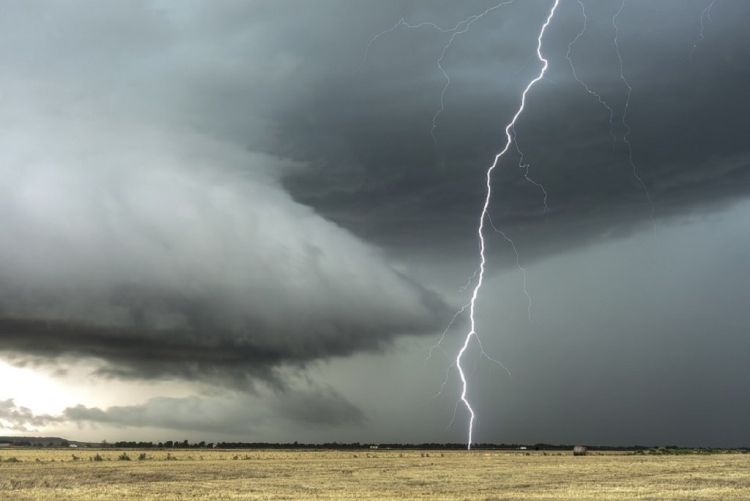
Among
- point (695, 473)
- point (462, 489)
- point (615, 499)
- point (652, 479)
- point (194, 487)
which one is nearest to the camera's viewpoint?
point (615, 499)

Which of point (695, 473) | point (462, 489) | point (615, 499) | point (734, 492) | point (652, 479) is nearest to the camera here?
point (615, 499)

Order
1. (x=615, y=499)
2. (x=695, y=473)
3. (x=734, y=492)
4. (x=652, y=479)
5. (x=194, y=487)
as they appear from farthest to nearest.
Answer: (x=695, y=473)
(x=652, y=479)
(x=194, y=487)
(x=734, y=492)
(x=615, y=499)

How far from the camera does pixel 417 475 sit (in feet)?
146

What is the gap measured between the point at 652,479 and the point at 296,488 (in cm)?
1957

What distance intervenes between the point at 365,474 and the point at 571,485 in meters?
15.6

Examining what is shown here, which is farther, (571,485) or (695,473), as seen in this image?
(695,473)

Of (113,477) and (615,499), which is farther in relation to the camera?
(113,477)

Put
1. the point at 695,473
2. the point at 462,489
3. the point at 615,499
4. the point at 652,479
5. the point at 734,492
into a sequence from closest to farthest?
the point at 615,499, the point at 734,492, the point at 462,489, the point at 652,479, the point at 695,473

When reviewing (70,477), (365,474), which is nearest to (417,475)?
(365,474)

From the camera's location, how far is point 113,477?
44.9 metres

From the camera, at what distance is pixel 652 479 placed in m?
38.8

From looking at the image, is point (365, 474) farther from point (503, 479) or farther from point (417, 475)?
point (503, 479)

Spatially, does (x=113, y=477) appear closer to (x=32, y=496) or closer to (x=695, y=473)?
(x=32, y=496)

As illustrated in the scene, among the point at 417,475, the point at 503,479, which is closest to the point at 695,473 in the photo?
the point at 503,479
